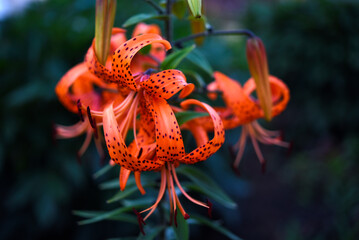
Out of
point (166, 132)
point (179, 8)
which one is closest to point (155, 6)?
point (179, 8)

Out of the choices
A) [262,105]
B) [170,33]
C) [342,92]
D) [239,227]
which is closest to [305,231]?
[239,227]

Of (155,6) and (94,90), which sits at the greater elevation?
(155,6)

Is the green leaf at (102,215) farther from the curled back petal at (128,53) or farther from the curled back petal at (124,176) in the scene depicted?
the curled back petal at (128,53)

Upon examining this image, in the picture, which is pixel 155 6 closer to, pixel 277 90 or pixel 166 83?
pixel 166 83

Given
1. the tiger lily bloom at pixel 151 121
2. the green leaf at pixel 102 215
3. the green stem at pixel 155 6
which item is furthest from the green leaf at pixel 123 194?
the green stem at pixel 155 6

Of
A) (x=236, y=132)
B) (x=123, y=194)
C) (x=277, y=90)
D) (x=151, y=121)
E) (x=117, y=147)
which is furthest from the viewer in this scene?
(x=236, y=132)

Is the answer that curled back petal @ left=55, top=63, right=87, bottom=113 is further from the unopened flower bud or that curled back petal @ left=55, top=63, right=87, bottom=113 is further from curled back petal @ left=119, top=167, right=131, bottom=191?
the unopened flower bud

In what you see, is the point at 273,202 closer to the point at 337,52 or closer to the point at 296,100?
the point at 296,100
